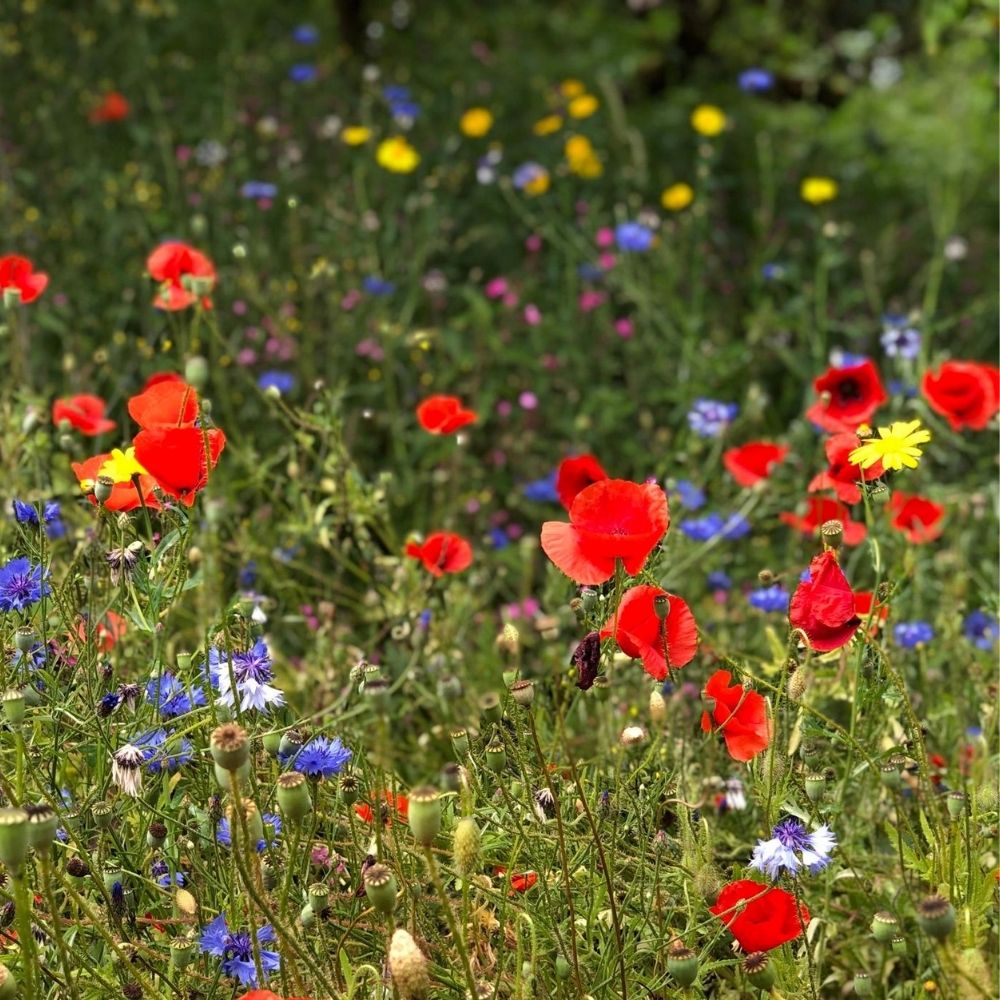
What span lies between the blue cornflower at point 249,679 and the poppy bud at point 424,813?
0.42 metres

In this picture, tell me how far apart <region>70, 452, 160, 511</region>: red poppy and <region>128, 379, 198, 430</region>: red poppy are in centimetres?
7

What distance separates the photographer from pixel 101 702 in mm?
1478

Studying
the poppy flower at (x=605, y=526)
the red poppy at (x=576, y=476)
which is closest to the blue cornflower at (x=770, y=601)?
the red poppy at (x=576, y=476)

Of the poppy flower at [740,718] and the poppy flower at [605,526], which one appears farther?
the poppy flower at [740,718]

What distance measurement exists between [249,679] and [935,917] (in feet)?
2.41

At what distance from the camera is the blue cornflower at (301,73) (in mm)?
4418

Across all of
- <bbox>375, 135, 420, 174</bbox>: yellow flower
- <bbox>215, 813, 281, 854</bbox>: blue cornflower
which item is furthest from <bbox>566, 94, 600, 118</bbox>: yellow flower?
<bbox>215, 813, 281, 854</bbox>: blue cornflower

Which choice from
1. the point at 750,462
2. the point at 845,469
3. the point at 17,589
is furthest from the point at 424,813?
the point at 750,462

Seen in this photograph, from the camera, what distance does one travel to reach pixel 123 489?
5.30 ft

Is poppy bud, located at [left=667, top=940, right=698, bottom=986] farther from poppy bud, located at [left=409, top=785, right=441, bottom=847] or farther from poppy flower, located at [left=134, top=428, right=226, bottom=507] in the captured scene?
poppy flower, located at [left=134, top=428, right=226, bottom=507]

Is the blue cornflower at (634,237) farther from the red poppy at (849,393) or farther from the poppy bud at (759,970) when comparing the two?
the poppy bud at (759,970)

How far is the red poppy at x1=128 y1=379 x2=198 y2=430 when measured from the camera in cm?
156

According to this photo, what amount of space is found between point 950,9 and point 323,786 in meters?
2.50

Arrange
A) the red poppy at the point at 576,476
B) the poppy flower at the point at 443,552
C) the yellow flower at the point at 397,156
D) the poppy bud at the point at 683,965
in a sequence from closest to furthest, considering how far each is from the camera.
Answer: the poppy bud at the point at 683,965
the red poppy at the point at 576,476
the poppy flower at the point at 443,552
the yellow flower at the point at 397,156
